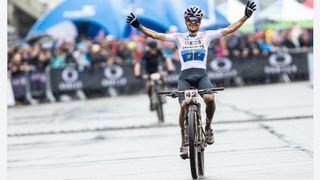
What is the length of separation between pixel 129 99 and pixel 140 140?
12.3 metres

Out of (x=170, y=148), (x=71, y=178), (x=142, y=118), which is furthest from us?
(x=142, y=118)

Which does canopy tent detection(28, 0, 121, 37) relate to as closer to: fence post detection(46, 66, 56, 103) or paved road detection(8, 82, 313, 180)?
fence post detection(46, 66, 56, 103)

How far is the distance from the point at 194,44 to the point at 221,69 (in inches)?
803

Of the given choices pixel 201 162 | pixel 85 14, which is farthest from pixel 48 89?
pixel 201 162

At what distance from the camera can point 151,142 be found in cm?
1486

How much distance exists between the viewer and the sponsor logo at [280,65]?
102 feet

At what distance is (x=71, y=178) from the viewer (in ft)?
36.0

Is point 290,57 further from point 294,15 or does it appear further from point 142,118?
point 142,118

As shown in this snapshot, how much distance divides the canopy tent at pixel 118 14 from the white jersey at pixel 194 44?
7003 mm

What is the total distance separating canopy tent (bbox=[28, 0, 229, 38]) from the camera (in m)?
20.7

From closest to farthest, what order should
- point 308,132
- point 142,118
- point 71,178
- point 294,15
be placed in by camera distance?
point 71,178 < point 308,132 < point 142,118 < point 294,15

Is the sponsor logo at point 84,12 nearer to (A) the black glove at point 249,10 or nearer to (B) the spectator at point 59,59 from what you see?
(B) the spectator at point 59,59

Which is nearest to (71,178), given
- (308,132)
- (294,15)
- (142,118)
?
(308,132)

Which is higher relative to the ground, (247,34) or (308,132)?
(247,34)
